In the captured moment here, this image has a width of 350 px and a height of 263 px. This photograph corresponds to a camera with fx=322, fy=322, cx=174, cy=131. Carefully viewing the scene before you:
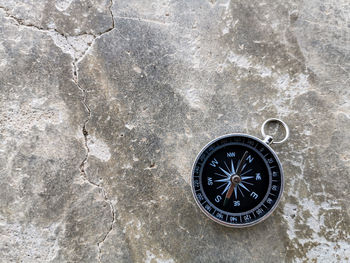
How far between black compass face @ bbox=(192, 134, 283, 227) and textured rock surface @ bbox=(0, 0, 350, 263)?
136mm

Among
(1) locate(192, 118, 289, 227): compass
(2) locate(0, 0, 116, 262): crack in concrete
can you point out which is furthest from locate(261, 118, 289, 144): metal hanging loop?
(2) locate(0, 0, 116, 262): crack in concrete

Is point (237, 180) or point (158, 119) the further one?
point (158, 119)

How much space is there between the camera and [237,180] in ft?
5.47

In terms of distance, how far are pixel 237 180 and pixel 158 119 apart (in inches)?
22.5

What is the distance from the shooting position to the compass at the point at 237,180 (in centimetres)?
169

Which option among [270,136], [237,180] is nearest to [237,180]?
[237,180]

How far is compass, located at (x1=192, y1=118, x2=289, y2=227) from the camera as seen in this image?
1689 mm

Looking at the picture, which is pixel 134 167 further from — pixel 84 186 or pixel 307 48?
pixel 307 48

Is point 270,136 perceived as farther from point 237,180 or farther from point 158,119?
point 158,119

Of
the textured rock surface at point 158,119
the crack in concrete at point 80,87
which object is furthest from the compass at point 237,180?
the crack in concrete at point 80,87

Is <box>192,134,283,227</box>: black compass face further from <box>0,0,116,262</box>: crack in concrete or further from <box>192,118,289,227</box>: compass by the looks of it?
<box>0,0,116,262</box>: crack in concrete

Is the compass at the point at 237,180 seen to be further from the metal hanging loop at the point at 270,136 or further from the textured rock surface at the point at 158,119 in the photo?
the textured rock surface at the point at 158,119

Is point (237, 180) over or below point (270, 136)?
below

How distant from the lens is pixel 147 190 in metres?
1.84
